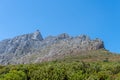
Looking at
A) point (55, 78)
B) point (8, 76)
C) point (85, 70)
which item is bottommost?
point (8, 76)

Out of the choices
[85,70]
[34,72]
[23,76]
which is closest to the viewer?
[23,76]

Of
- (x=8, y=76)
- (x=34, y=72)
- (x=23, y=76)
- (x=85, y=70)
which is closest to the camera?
(x=8, y=76)

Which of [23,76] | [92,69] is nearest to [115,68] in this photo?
[92,69]

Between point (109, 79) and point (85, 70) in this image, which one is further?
point (85, 70)

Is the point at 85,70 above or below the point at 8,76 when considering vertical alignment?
above

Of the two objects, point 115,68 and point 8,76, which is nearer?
point 8,76

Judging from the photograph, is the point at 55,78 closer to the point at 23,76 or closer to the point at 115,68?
the point at 23,76

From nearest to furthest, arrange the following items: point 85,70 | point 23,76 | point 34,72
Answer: point 23,76
point 34,72
point 85,70

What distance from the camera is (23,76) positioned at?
157 meters

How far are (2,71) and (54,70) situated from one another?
45230 millimetres

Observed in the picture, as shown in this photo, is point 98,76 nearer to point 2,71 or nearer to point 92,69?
point 92,69

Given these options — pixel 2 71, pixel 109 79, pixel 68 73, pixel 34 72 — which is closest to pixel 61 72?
pixel 68 73

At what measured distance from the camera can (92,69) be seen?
19412 cm

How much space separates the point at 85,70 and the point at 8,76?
59.8 meters
